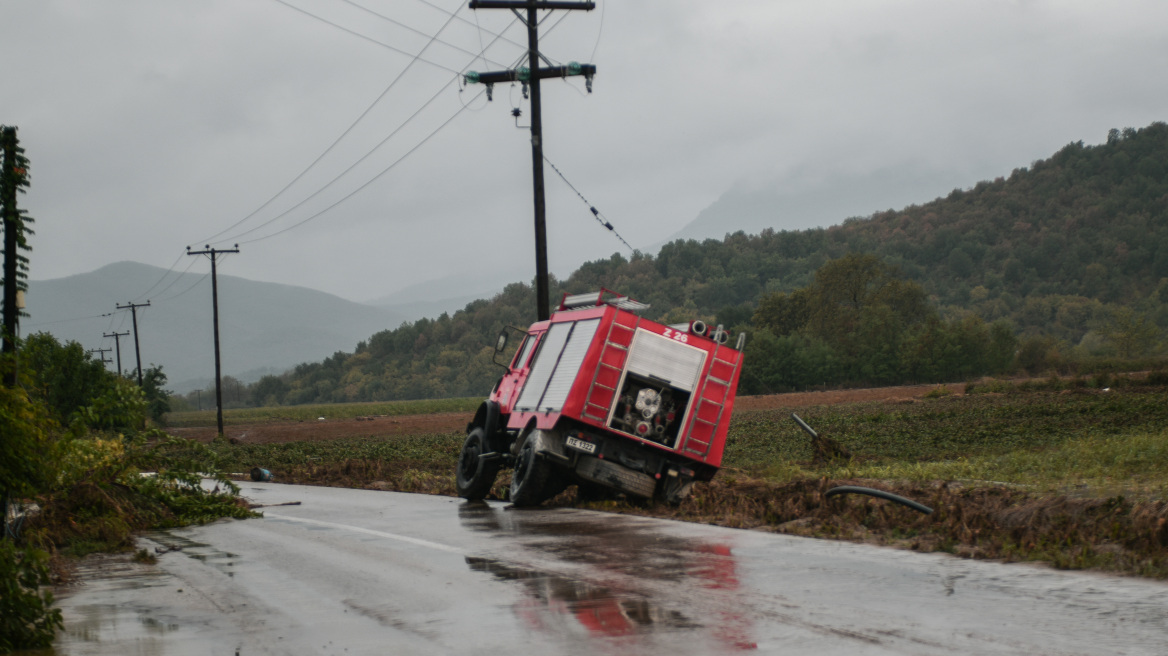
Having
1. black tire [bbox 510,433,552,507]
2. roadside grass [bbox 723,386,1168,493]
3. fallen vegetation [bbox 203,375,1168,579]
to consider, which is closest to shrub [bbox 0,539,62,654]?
fallen vegetation [bbox 203,375,1168,579]

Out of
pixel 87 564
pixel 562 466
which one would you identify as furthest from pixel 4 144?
pixel 562 466

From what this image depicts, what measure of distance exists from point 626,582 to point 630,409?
7.56 metres

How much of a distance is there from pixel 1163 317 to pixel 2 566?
410ft

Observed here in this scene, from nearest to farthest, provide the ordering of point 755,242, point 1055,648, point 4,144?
point 1055,648 → point 4,144 → point 755,242

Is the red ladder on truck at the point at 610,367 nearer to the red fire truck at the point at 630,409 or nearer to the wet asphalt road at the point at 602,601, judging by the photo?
the red fire truck at the point at 630,409

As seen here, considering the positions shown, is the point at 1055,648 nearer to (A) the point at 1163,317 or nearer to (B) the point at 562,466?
(B) the point at 562,466

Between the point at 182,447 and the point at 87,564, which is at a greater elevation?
the point at 182,447

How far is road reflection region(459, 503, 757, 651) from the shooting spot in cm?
694

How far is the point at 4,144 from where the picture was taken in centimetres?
1159

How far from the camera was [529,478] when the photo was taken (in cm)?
1590

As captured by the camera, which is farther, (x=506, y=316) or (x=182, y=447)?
(x=506, y=316)

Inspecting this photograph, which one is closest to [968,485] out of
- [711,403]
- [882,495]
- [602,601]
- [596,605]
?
[882,495]

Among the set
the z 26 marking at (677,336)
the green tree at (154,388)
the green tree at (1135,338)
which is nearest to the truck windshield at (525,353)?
the z 26 marking at (677,336)

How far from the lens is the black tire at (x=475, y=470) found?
1814 centimetres
